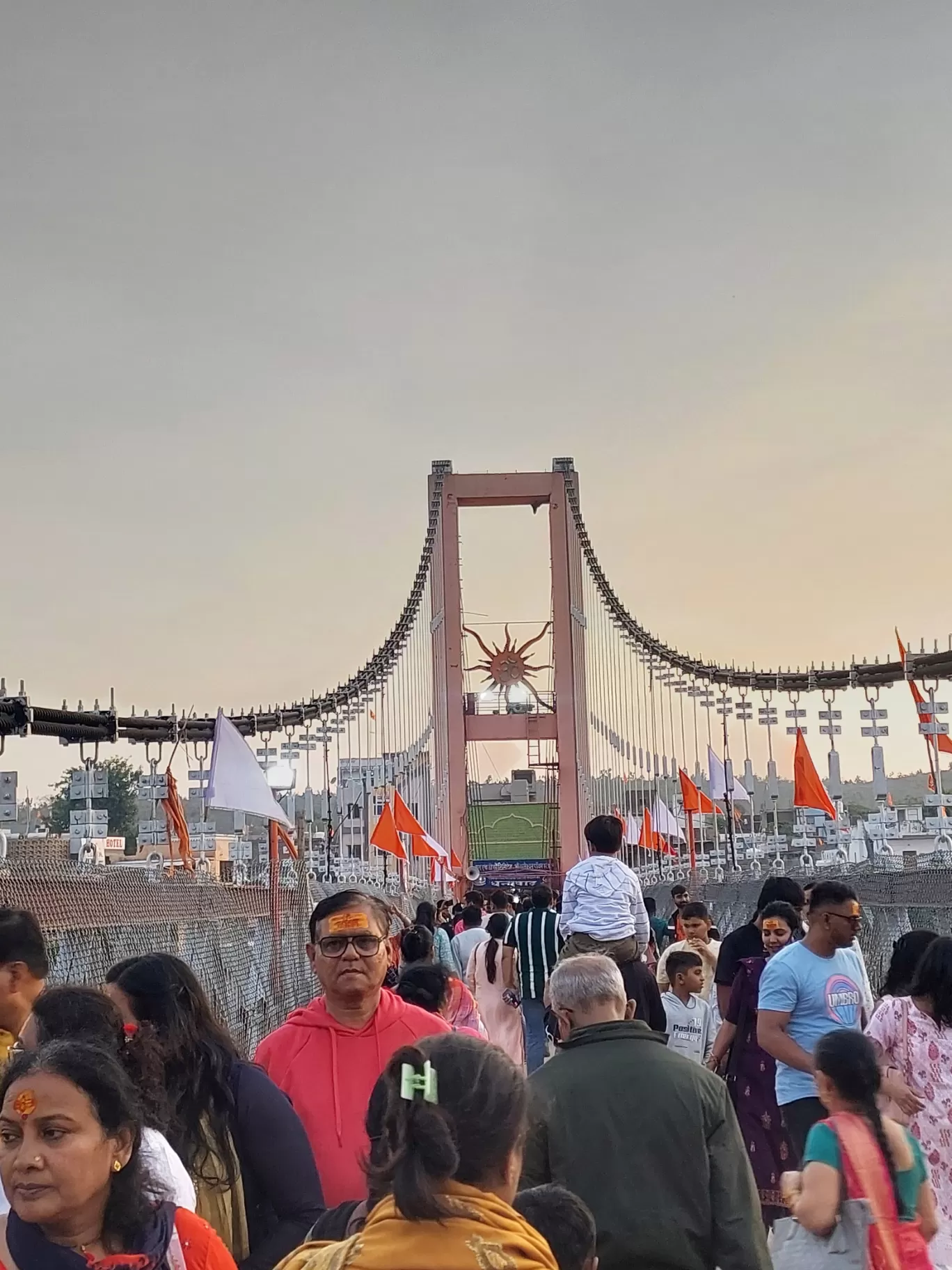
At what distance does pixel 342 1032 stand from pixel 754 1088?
235 cm

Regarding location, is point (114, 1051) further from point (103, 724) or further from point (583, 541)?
point (583, 541)

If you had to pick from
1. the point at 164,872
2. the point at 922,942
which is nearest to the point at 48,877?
the point at 922,942

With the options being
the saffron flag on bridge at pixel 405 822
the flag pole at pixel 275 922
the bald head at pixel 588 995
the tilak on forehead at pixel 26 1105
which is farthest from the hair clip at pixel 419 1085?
the saffron flag on bridge at pixel 405 822

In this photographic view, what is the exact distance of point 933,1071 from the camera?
396cm

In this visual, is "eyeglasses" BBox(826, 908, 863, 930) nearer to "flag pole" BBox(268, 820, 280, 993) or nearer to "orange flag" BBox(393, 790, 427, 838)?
"flag pole" BBox(268, 820, 280, 993)

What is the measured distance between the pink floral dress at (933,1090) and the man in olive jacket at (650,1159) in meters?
1.31

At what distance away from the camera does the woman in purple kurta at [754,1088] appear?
4.98m

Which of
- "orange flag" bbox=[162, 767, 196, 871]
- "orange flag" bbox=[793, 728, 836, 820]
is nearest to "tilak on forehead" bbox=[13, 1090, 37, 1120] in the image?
"orange flag" bbox=[162, 767, 196, 871]

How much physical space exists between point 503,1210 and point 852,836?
73.9 feet

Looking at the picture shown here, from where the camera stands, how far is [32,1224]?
204 centimetres

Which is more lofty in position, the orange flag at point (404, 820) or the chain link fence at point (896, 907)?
the orange flag at point (404, 820)

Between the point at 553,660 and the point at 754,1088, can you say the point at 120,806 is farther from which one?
the point at 754,1088

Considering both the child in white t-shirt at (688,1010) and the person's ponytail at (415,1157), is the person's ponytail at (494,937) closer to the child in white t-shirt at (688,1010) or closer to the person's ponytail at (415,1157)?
the child in white t-shirt at (688,1010)

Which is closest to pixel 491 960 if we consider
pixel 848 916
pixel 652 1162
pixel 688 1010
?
pixel 688 1010
